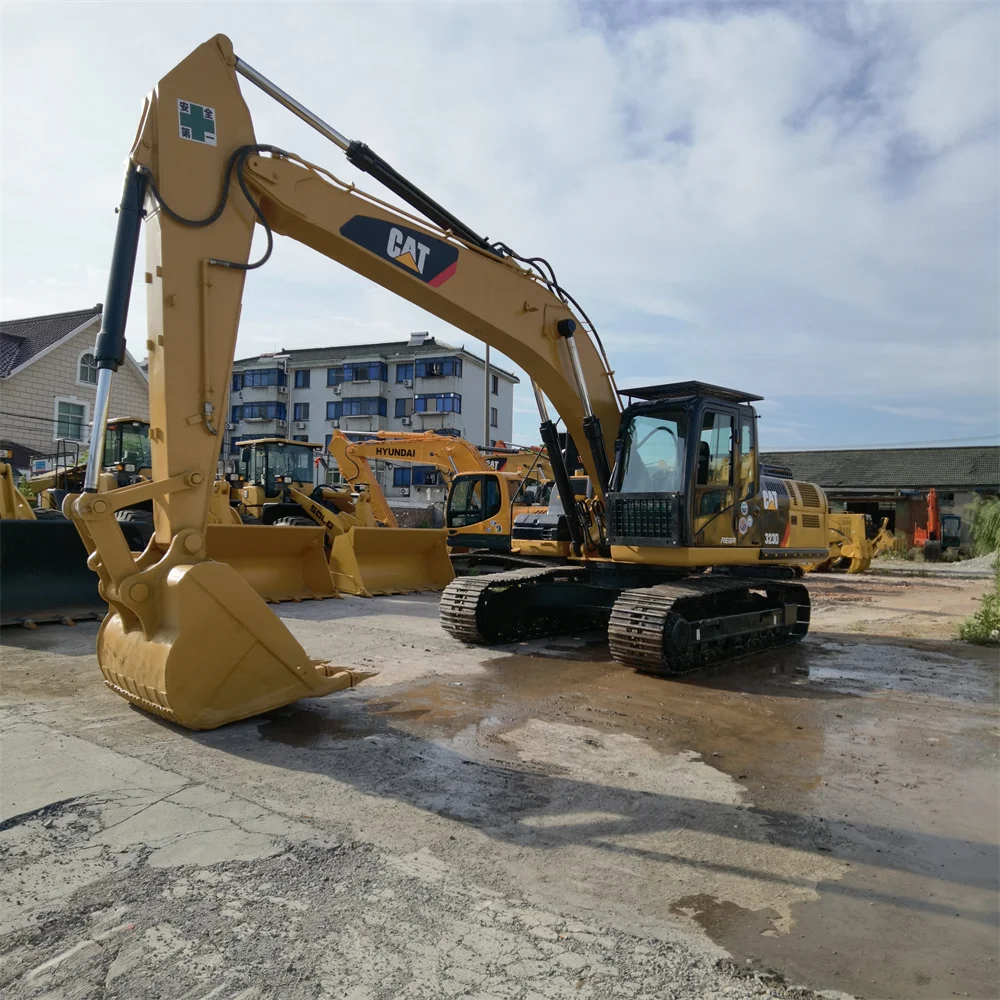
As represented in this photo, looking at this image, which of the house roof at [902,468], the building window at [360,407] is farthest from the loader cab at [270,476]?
the building window at [360,407]

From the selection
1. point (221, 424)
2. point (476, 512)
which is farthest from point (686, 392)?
point (476, 512)

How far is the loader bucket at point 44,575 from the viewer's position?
845cm

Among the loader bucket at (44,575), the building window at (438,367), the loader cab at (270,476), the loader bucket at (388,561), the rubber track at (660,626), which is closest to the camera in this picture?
the rubber track at (660,626)

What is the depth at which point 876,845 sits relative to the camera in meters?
3.52

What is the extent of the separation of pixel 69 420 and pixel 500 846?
79.2 feet

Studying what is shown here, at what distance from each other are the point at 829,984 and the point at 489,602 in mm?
5740

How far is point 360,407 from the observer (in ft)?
171

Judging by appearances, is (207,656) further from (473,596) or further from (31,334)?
(31,334)

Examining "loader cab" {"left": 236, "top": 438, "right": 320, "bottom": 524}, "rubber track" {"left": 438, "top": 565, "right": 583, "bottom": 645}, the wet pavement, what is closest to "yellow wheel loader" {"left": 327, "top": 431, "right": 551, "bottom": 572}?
"loader cab" {"left": 236, "top": 438, "right": 320, "bottom": 524}

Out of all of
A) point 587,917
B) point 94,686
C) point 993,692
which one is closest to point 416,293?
point 94,686

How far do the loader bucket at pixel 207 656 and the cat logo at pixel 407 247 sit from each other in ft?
8.89

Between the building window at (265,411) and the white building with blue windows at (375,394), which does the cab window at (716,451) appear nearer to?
the white building with blue windows at (375,394)

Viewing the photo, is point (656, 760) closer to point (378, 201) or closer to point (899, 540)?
point (378, 201)

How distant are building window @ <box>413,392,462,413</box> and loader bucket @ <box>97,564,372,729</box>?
4515cm
